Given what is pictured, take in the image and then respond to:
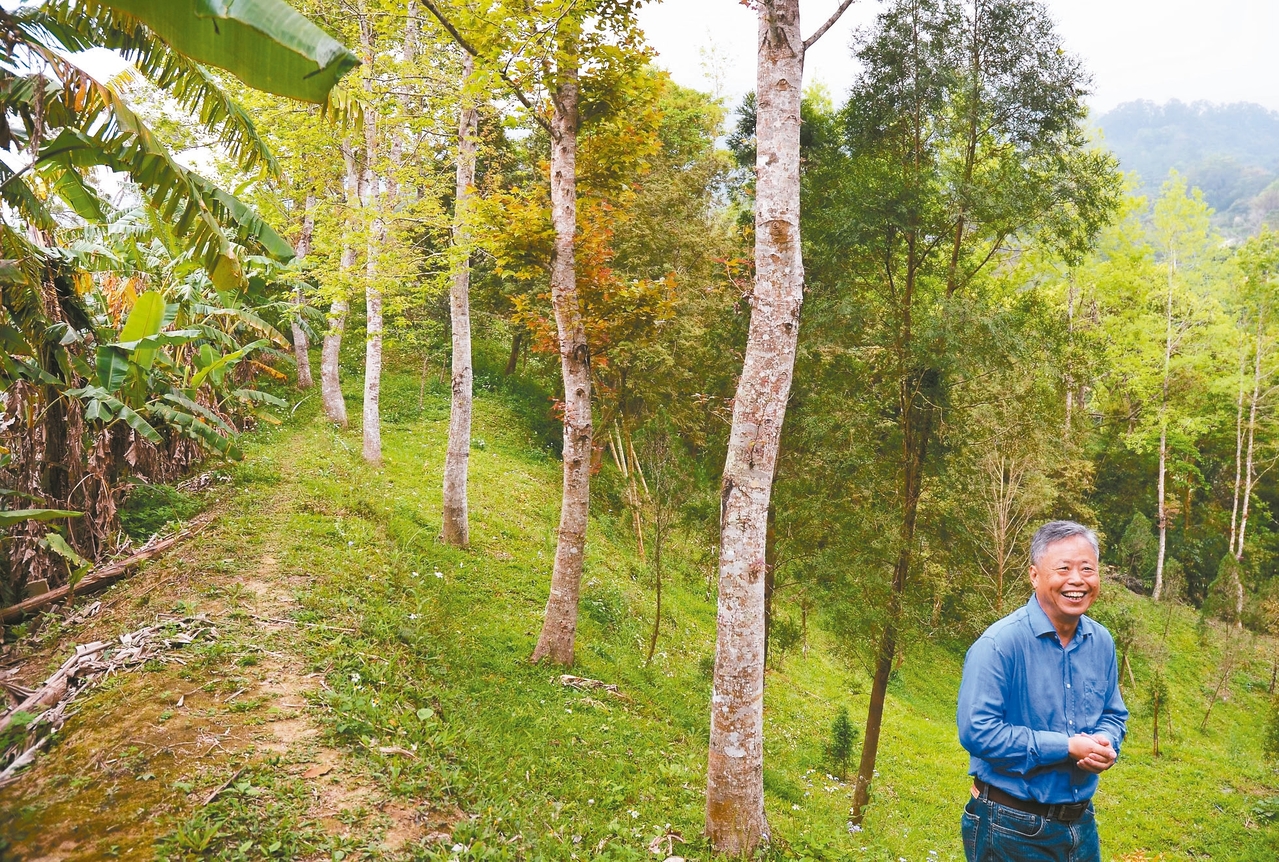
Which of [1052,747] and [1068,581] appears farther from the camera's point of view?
[1068,581]

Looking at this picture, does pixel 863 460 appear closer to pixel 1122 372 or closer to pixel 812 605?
pixel 812 605

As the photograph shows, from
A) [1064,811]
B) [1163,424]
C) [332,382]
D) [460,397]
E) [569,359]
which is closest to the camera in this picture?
[1064,811]

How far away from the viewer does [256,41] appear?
2.74m

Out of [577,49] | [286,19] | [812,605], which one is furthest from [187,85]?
[812,605]

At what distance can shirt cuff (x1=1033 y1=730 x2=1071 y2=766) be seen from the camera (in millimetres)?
2416

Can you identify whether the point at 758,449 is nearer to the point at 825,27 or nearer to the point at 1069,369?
the point at 825,27

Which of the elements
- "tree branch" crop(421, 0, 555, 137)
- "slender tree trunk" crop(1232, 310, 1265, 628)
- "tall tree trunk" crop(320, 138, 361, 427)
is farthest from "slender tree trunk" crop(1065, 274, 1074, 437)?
"tall tree trunk" crop(320, 138, 361, 427)

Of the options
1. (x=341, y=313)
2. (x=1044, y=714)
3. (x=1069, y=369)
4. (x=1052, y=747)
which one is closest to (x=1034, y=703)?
(x=1044, y=714)

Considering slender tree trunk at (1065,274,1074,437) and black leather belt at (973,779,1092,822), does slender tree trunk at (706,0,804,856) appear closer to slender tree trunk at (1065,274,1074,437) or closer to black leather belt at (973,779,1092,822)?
black leather belt at (973,779,1092,822)

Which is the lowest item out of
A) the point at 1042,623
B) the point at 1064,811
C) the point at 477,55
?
the point at 1064,811

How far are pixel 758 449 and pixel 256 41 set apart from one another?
141 inches

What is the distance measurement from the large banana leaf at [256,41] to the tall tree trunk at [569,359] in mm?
4638

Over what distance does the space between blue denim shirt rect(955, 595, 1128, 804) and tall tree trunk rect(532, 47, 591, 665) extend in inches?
207

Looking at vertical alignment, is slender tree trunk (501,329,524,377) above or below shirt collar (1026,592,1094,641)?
above
